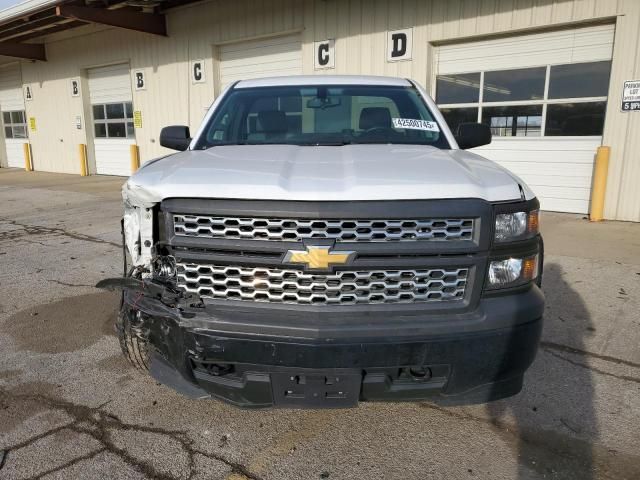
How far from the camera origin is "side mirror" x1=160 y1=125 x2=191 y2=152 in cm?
361

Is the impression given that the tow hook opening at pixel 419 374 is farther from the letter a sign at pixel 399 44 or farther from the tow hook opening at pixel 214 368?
the letter a sign at pixel 399 44

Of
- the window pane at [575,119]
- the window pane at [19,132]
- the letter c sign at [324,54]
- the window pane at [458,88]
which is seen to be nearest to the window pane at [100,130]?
the window pane at [19,132]

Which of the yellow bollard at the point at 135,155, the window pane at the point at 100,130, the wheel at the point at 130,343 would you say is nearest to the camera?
the wheel at the point at 130,343

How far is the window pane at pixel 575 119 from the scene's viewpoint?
8156 mm

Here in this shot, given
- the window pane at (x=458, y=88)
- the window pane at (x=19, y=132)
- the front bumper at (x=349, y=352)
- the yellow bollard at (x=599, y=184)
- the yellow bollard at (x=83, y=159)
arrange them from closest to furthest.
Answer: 1. the front bumper at (x=349, y=352)
2. the yellow bollard at (x=599, y=184)
3. the window pane at (x=458, y=88)
4. the yellow bollard at (x=83, y=159)
5. the window pane at (x=19, y=132)

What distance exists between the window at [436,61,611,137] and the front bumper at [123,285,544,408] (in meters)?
7.38

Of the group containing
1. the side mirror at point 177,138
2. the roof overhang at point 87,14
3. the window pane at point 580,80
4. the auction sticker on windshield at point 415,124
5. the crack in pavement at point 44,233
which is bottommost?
the crack in pavement at point 44,233

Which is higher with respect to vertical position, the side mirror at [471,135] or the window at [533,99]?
the window at [533,99]

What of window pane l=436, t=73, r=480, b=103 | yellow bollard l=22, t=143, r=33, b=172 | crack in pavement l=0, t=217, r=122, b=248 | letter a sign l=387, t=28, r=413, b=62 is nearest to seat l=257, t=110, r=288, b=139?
crack in pavement l=0, t=217, r=122, b=248

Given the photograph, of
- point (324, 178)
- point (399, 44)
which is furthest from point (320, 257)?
point (399, 44)

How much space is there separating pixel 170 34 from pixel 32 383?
1281 cm

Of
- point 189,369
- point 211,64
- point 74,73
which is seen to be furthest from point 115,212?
point 74,73

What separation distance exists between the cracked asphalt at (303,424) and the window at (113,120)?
13.2m

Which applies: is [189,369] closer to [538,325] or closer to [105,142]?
[538,325]
